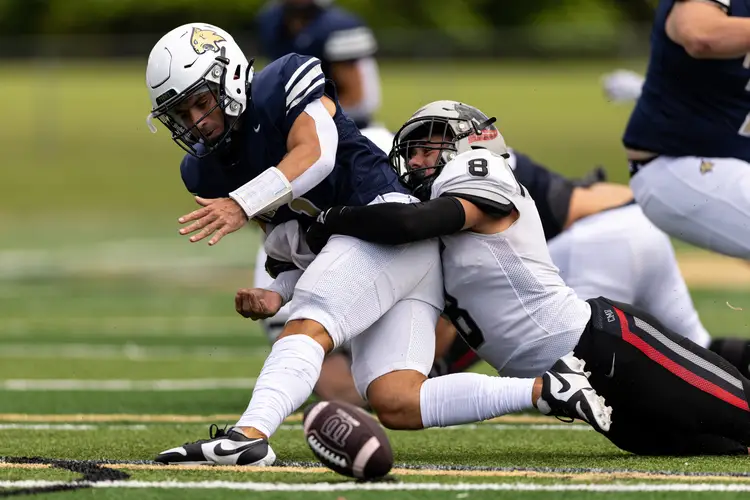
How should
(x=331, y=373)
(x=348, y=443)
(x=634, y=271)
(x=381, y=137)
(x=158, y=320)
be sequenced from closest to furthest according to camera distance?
(x=348, y=443)
(x=634, y=271)
(x=331, y=373)
(x=381, y=137)
(x=158, y=320)

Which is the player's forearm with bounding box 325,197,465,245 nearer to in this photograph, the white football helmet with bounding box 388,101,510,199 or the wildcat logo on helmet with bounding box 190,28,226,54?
the white football helmet with bounding box 388,101,510,199

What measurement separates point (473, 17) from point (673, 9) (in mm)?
24914

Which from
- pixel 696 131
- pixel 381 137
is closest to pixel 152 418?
pixel 381 137

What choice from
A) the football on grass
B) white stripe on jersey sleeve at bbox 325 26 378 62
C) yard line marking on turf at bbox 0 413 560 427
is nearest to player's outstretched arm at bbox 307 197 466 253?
the football on grass

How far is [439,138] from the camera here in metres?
4.91

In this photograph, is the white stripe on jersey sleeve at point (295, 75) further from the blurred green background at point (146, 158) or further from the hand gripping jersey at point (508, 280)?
the blurred green background at point (146, 158)

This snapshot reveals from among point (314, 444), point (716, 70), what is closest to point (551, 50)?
point (716, 70)

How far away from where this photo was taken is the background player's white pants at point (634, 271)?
6.36 meters

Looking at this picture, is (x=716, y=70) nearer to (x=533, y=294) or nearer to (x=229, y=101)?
(x=533, y=294)

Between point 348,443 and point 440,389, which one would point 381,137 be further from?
point 348,443

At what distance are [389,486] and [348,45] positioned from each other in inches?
213

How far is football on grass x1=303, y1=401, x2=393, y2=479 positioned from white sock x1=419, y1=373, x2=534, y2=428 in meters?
0.63

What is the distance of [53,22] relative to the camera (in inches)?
1174

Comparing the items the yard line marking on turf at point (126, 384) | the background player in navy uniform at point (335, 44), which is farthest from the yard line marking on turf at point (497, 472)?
the background player in navy uniform at point (335, 44)
